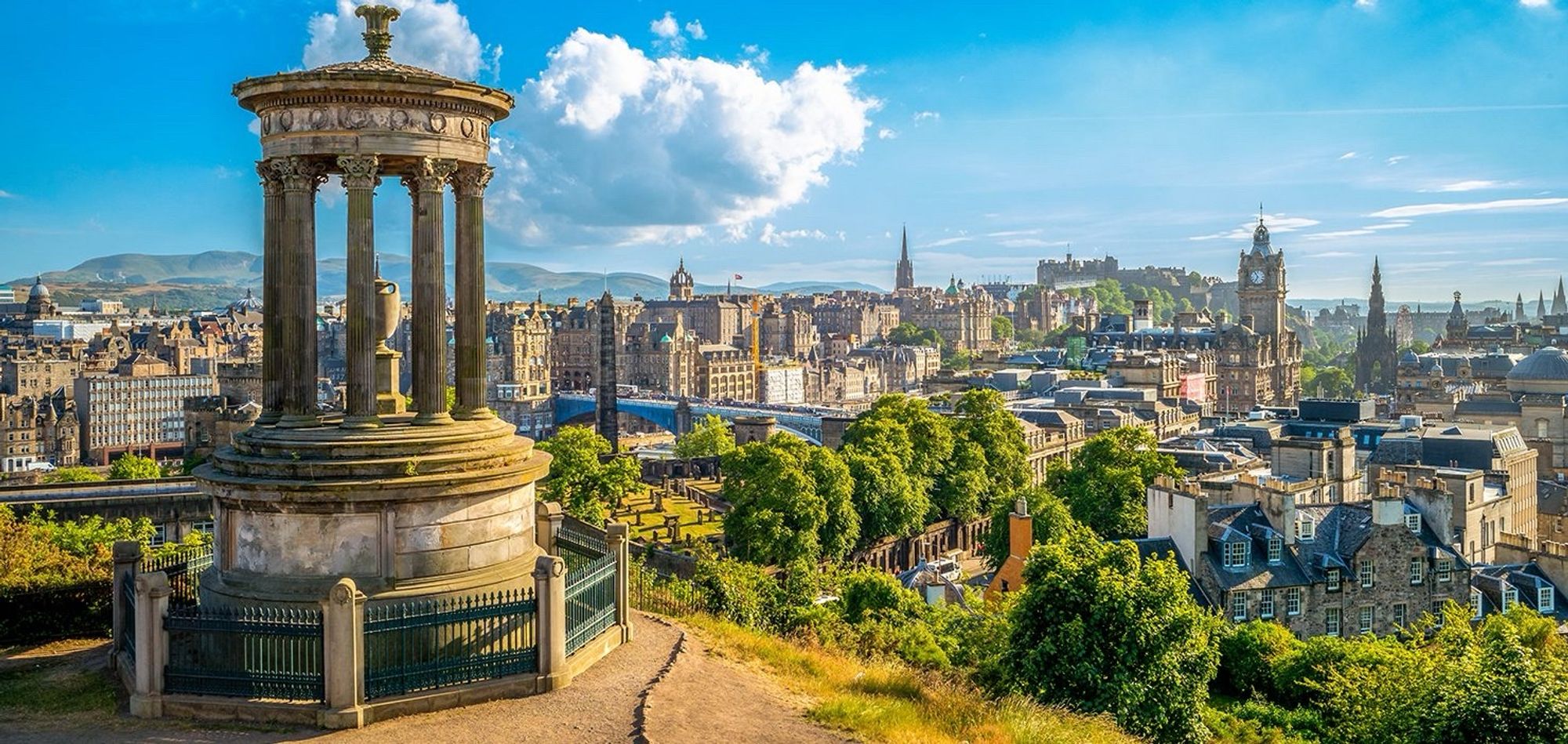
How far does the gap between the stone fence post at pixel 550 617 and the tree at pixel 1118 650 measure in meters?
12.2

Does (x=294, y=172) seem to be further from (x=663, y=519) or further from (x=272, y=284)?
(x=663, y=519)

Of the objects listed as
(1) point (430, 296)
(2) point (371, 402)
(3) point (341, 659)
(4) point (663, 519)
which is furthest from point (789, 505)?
(3) point (341, 659)

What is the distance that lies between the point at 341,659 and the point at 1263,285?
602 feet

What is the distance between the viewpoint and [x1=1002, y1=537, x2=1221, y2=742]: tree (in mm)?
25875

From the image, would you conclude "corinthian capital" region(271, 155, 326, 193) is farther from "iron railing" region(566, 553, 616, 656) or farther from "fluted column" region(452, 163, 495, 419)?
"iron railing" region(566, 553, 616, 656)

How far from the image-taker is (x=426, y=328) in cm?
1855

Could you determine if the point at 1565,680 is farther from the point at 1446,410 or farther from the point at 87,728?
the point at 1446,410

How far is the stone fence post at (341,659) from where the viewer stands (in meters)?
15.2

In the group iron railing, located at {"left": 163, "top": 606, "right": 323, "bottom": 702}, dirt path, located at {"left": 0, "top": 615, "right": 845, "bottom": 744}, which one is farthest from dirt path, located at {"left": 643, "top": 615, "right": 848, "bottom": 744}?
iron railing, located at {"left": 163, "top": 606, "right": 323, "bottom": 702}

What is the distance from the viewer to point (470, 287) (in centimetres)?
1914

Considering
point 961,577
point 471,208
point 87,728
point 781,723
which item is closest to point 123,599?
point 87,728


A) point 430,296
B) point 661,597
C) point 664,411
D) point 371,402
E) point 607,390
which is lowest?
point 664,411

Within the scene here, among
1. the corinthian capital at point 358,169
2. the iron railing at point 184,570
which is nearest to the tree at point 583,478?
the iron railing at point 184,570

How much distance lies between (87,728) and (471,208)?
29.3 ft
